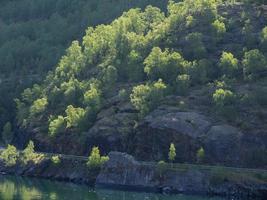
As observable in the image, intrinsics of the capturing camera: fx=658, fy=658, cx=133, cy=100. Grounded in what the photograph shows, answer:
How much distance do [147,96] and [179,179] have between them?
3407 cm

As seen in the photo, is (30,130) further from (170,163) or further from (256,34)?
(256,34)

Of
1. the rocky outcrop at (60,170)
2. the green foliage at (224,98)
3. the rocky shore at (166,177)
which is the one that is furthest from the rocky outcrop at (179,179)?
the green foliage at (224,98)

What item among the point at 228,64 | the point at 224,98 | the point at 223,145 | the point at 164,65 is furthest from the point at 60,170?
the point at 228,64

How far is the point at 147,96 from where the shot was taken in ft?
565

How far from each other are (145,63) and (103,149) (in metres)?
38.0

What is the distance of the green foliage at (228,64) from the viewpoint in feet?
595

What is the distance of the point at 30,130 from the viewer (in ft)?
637

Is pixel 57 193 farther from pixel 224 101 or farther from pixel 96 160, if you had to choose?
pixel 224 101

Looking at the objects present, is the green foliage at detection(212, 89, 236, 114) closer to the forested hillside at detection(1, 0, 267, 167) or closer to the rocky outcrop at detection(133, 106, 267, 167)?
the forested hillside at detection(1, 0, 267, 167)

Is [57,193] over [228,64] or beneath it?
beneath

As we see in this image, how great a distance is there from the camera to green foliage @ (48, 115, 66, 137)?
180m

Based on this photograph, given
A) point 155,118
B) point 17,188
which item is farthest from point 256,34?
point 17,188

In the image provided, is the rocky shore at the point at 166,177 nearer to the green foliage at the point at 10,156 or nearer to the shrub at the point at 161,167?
the shrub at the point at 161,167

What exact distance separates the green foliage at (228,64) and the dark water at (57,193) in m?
56.4
